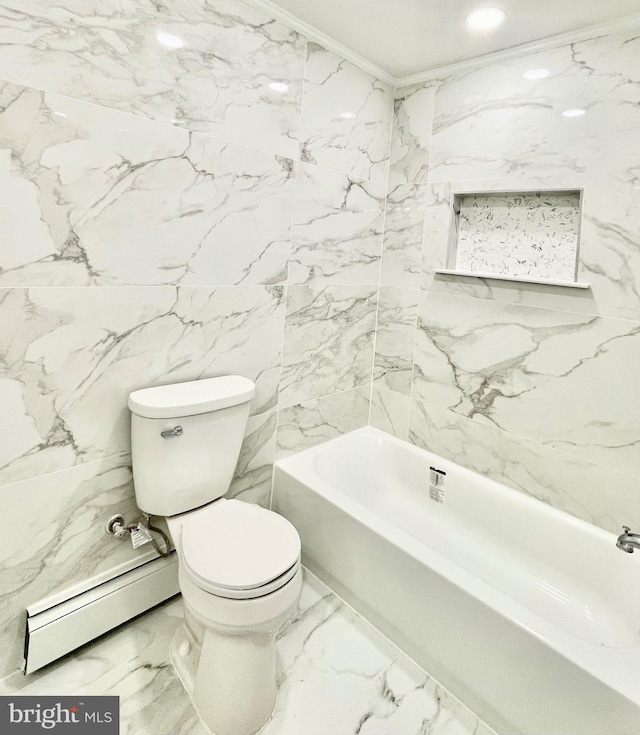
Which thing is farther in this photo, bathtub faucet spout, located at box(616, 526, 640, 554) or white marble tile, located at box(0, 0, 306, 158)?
bathtub faucet spout, located at box(616, 526, 640, 554)

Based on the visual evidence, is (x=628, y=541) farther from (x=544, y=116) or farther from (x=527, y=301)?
(x=544, y=116)

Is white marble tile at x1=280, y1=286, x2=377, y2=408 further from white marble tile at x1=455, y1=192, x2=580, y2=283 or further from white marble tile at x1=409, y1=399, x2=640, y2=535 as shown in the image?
white marble tile at x1=455, y1=192, x2=580, y2=283

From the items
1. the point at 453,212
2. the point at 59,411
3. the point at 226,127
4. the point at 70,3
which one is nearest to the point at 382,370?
the point at 453,212

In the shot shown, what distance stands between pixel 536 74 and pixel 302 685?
238cm

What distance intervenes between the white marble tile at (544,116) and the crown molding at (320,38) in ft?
0.95

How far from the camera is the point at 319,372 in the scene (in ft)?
7.11

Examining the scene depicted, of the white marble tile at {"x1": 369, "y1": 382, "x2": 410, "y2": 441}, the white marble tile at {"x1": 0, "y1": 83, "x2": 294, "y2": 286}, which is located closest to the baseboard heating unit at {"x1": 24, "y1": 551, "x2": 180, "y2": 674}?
the white marble tile at {"x1": 0, "y1": 83, "x2": 294, "y2": 286}

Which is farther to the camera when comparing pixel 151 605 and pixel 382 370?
pixel 382 370

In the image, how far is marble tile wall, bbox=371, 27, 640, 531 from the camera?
1.61 metres

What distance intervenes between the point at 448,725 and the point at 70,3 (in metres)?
2.34

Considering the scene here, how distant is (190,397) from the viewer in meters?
1.50

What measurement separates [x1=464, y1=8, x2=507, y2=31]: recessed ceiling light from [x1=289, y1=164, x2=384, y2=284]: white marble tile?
0.72 metres

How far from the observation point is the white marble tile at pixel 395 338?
2275 millimetres

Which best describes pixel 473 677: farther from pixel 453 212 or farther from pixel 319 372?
pixel 453 212
